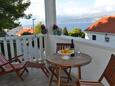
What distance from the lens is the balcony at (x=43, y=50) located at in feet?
11.7

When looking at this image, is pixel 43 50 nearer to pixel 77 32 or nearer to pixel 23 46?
pixel 23 46

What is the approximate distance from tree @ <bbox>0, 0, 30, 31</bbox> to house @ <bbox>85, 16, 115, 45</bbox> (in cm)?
529

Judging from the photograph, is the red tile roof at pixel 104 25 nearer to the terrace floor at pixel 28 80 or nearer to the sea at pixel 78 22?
the sea at pixel 78 22

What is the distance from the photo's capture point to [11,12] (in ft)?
30.1

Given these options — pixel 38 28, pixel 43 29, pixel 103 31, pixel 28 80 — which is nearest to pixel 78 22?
pixel 103 31

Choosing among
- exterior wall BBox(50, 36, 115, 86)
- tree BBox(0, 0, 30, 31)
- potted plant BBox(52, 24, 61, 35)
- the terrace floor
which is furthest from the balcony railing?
tree BBox(0, 0, 30, 31)

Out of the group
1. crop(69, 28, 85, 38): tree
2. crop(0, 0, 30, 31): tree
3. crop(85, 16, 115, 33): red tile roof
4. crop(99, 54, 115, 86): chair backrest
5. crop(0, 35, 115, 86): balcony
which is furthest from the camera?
crop(0, 0, 30, 31): tree

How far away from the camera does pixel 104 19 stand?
4.32 metres

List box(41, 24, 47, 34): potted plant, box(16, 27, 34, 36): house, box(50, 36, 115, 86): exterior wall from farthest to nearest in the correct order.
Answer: box(16, 27, 34, 36): house < box(41, 24, 47, 34): potted plant < box(50, 36, 115, 86): exterior wall

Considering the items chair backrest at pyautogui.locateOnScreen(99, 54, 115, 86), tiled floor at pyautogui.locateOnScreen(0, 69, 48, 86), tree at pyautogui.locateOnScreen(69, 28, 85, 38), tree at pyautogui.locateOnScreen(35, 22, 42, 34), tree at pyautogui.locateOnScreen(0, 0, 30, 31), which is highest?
tree at pyautogui.locateOnScreen(0, 0, 30, 31)

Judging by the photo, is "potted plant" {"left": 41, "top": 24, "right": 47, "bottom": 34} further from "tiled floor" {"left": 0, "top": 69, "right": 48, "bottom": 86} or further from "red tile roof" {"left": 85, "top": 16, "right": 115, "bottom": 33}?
"red tile roof" {"left": 85, "top": 16, "right": 115, "bottom": 33}

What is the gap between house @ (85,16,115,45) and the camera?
363 centimetres

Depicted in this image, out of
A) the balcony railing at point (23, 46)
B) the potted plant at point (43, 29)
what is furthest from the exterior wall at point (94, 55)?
the balcony railing at point (23, 46)

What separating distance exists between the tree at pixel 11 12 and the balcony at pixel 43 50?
13.5ft
